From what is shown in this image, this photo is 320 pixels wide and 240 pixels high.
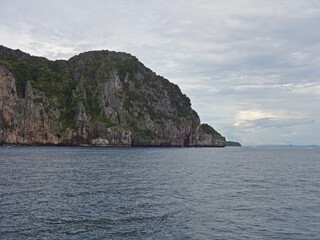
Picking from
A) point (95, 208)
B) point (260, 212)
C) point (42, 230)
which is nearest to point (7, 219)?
point (42, 230)

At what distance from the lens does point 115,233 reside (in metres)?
32.1

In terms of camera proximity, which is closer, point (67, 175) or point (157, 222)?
point (157, 222)

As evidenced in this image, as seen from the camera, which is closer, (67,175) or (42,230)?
(42,230)

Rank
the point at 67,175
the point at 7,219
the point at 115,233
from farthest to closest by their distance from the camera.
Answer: the point at 67,175, the point at 7,219, the point at 115,233

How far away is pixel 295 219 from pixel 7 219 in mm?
29411

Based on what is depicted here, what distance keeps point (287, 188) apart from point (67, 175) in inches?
1720

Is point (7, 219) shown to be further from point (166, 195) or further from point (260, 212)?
point (260, 212)

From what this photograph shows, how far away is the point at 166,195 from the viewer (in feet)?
173

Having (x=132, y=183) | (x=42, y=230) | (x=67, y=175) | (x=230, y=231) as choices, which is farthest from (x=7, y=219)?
(x=67, y=175)

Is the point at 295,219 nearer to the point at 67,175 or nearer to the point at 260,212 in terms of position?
the point at 260,212

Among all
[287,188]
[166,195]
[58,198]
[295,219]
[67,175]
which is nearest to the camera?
[295,219]

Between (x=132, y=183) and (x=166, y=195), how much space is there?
14321 mm

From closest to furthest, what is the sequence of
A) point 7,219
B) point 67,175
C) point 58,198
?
point 7,219
point 58,198
point 67,175

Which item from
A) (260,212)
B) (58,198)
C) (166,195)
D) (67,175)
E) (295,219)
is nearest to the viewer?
(295,219)
